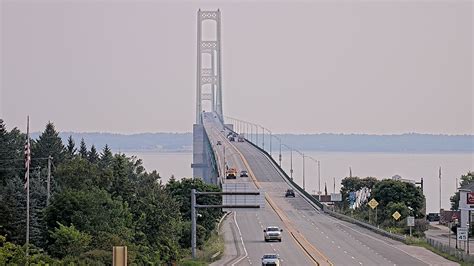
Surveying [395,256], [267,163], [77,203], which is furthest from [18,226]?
[267,163]

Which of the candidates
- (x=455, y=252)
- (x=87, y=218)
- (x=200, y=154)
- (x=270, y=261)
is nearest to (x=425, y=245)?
(x=455, y=252)

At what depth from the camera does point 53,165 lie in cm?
8362

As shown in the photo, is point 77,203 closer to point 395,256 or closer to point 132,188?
point 132,188

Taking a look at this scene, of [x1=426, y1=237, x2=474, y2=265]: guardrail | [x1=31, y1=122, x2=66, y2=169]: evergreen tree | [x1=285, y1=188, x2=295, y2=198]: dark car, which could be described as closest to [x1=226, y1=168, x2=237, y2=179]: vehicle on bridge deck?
[x1=285, y1=188, x2=295, y2=198]: dark car

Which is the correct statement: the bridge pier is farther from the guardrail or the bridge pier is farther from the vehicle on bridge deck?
the guardrail

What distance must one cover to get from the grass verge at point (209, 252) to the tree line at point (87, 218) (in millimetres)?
811

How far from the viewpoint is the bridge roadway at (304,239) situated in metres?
59.8

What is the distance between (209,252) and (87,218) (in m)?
13.6

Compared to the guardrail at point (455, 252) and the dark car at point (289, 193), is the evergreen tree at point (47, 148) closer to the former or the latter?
the dark car at point (289, 193)

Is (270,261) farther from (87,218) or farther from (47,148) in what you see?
(47,148)

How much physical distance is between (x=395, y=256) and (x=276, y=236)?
476 inches

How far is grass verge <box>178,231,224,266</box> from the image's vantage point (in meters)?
57.3

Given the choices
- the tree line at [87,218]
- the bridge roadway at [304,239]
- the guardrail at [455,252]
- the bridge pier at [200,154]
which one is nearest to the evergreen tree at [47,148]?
the tree line at [87,218]

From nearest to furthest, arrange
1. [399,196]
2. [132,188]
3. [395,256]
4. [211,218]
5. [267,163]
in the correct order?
1. [395,256]
2. [132,188]
3. [211,218]
4. [399,196]
5. [267,163]
